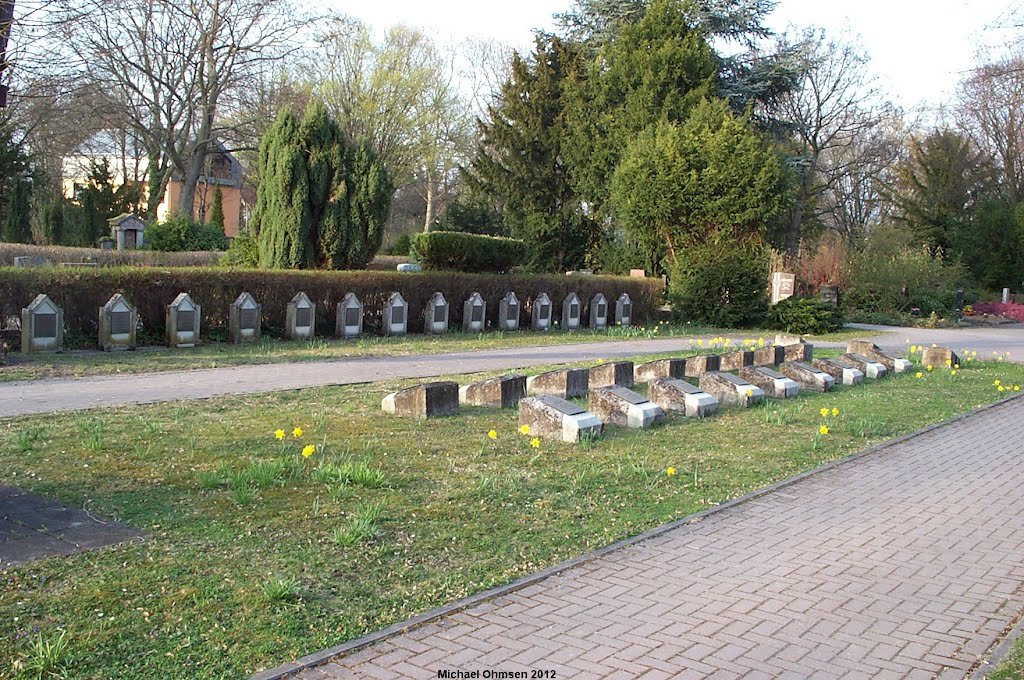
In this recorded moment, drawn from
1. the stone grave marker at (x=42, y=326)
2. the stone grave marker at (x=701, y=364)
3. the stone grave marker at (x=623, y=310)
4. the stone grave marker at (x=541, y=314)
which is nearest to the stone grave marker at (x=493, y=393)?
the stone grave marker at (x=701, y=364)

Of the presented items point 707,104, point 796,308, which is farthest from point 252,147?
point 796,308

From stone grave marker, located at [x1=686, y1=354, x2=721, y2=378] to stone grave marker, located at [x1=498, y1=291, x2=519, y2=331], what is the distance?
7.95m

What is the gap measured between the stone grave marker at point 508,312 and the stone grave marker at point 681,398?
400 inches

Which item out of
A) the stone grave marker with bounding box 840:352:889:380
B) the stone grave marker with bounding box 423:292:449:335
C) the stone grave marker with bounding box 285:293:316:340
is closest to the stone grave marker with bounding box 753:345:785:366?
the stone grave marker with bounding box 840:352:889:380

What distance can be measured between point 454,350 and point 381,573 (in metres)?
11.0

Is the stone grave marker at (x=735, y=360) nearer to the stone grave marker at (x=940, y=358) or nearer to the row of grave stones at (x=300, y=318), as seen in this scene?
the stone grave marker at (x=940, y=358)

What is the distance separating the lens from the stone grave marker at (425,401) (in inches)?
350

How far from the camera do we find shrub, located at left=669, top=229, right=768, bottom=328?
80.7ft

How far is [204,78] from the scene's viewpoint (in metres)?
35.8

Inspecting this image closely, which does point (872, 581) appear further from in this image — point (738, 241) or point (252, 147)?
point (252, 147)

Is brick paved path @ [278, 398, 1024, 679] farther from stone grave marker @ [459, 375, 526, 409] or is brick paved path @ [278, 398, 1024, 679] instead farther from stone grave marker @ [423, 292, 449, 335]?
stone grave marker @ [423, 292, 449, 335]

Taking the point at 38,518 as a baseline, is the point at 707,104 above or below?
above

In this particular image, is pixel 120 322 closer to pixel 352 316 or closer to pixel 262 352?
pixel 262 352

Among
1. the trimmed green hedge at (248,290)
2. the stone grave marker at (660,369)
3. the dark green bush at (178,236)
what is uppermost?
the dark green bush at (178,236)
